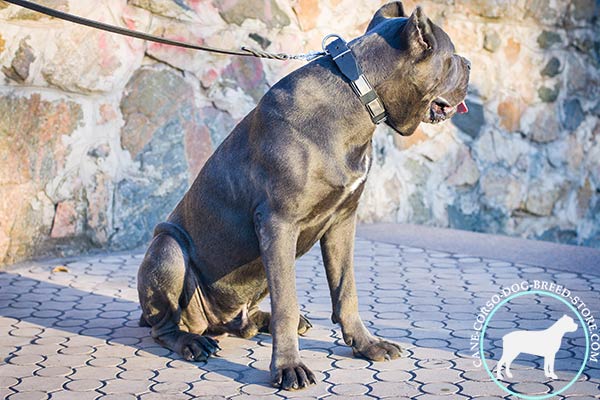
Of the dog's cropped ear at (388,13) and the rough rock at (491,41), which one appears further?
the rough rock at (491,41)

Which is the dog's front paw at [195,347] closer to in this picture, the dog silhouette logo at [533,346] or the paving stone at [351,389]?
the paving stone at [351,389]

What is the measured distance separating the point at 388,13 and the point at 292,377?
1.40 meters

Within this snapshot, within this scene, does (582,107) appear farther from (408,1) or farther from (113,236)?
(113,236)

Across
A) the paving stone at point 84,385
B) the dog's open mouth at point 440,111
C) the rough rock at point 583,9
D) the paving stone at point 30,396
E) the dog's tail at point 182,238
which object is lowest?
the paving stone at point 30,396

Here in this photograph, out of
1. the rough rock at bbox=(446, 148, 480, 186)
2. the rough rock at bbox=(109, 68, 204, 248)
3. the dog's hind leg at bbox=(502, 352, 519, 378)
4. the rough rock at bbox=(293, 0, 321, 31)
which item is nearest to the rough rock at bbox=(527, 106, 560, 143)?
the rough rock at bbox=(446, 148, 480, 186)

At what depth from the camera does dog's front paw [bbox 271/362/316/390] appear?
3.18 m

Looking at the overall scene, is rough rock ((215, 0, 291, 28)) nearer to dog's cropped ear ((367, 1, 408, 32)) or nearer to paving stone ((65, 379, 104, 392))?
dog's cropped ear ((367, 1, 408, 32))

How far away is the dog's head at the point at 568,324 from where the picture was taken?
12.7ft

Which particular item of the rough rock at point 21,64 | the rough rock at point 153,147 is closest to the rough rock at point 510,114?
the rough rock at point 153,147

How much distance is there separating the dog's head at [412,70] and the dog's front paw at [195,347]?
42.5 inches

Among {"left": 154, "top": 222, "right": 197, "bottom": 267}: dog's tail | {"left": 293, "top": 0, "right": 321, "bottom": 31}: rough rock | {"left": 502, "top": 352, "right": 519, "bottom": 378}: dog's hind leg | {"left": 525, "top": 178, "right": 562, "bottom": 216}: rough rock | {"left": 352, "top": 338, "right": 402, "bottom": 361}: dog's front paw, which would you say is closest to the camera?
{"left": 502, "top": 352, "right": 519, "bottom": 378}: dog's hind leg

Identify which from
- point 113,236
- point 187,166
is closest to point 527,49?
point 187,166

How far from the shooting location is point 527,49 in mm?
7043

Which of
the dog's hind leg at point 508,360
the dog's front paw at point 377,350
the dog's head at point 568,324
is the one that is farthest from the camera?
the dog's head at point 568,324
